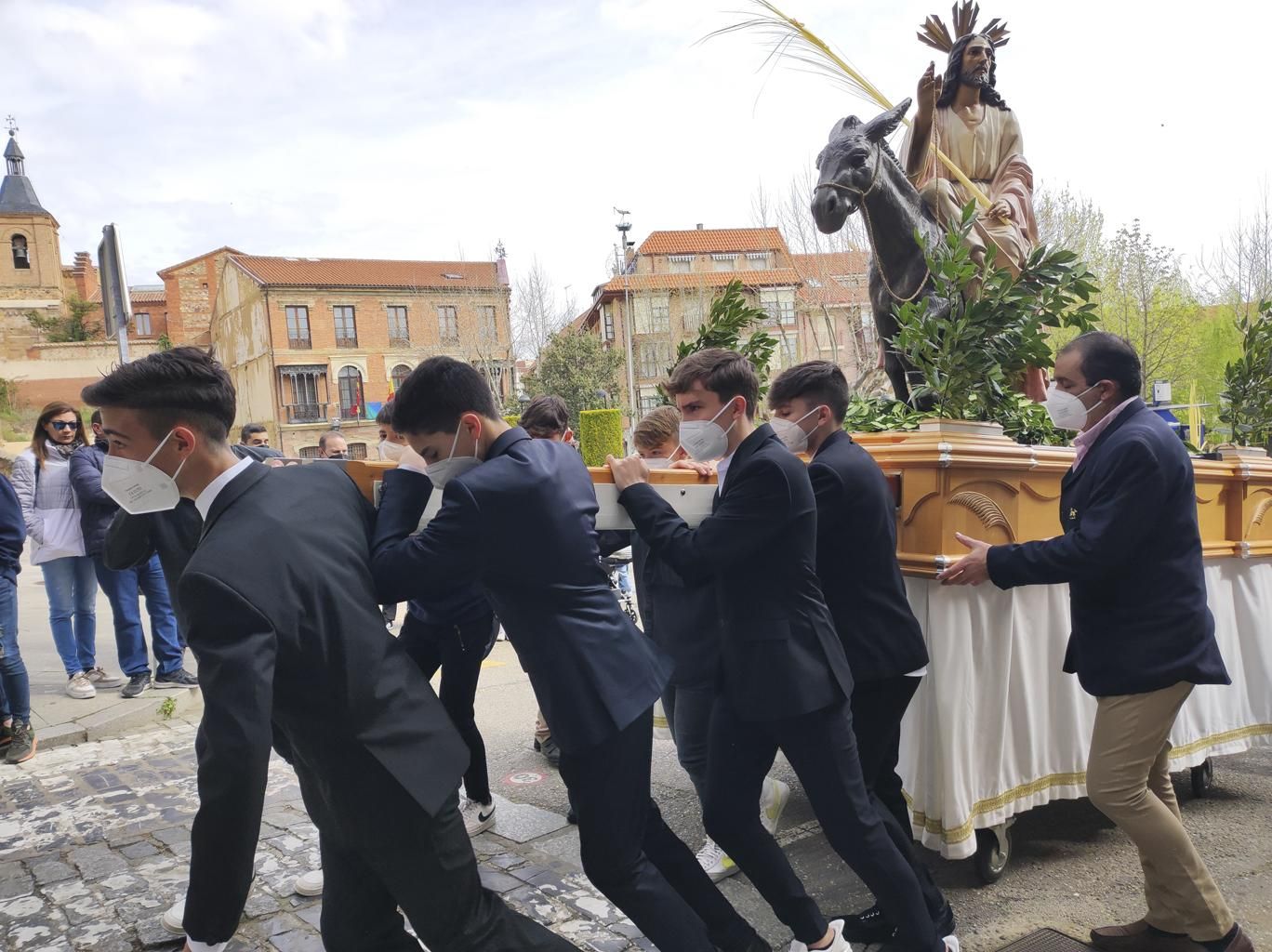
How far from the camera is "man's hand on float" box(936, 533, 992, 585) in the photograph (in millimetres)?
3434

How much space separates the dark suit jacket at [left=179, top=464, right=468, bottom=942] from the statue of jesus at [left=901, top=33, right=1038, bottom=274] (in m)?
4.65

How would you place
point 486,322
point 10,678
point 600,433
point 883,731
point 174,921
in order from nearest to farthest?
point 883,731 < point 174,921 < point 10,678 < point 600,433 < point 486,322

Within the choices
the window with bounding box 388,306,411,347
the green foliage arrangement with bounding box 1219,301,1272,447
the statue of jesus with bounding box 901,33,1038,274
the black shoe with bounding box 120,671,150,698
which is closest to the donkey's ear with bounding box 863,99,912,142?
the statue of jesus with bounding box 901,33,1038,274

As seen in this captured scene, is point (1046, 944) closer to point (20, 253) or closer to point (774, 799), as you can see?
point (774, 799)

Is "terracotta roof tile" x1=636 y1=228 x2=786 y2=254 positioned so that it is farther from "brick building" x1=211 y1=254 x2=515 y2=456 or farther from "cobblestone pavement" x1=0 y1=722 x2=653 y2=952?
"cobblestone pavement" x1=0 y1=722 x2=653 y2=952

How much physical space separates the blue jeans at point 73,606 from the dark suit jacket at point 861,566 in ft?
18.3

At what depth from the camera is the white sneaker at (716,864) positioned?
3.87 metres

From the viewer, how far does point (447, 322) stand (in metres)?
43.3

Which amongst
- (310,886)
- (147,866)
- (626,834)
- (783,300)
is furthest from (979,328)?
(783,300)

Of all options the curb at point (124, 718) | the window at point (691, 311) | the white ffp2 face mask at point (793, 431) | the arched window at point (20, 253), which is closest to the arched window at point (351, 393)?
the window at point (691, 311)

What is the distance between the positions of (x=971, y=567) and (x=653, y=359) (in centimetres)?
3389

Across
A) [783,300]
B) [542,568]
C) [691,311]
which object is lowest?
[542,568]

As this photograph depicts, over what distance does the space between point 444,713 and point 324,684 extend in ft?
1.21

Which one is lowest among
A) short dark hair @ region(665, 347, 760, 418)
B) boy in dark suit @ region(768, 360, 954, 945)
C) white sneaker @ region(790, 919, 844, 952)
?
white sneaker @ region(790, 919, 844, 952)
